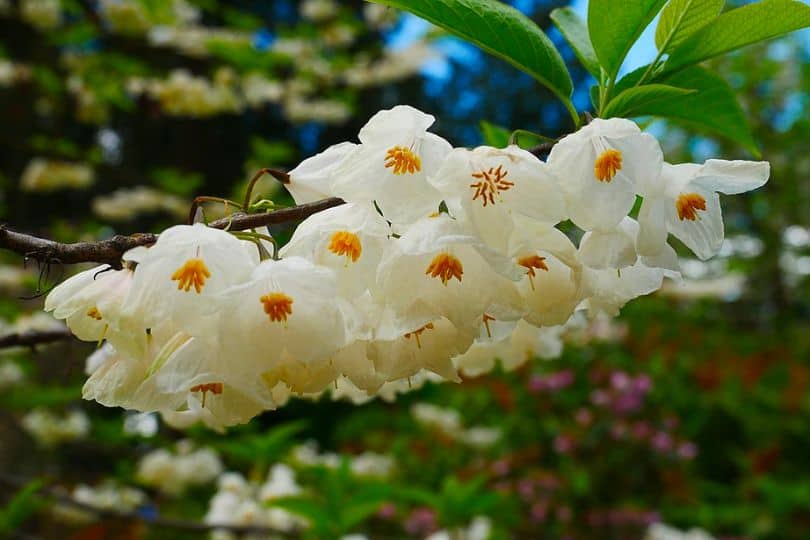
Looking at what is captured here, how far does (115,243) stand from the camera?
718 mm

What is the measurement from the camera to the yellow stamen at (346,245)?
72 centimetres

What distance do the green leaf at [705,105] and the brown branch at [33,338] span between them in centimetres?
93

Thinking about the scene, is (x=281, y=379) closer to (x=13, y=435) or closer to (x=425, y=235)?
(x=425, y=235)

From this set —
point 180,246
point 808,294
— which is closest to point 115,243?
point 180,246

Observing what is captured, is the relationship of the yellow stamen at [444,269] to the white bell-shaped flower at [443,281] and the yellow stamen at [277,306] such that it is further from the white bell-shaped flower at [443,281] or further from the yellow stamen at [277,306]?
the yellow stamen at [277,306]

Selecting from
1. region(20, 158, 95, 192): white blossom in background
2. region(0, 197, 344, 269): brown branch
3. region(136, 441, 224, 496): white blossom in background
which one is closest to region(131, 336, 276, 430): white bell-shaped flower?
region(0, 197, 344, 269): brown branch

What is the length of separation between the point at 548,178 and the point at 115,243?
→ 43 cm

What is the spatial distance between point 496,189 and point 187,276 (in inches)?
11.8

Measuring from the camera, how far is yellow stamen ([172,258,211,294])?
66cm

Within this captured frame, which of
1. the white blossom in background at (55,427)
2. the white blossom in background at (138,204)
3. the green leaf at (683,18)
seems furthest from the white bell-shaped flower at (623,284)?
the white blossom in background at (138,204)

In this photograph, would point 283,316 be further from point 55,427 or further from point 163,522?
point 55,427

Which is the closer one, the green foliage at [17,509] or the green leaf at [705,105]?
the green leaf at [705,105]

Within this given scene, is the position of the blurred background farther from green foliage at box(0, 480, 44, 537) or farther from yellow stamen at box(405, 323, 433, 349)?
yellow stamen at box(405, 323, 433, 349)

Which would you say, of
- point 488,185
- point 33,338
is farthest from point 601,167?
point 33,338
